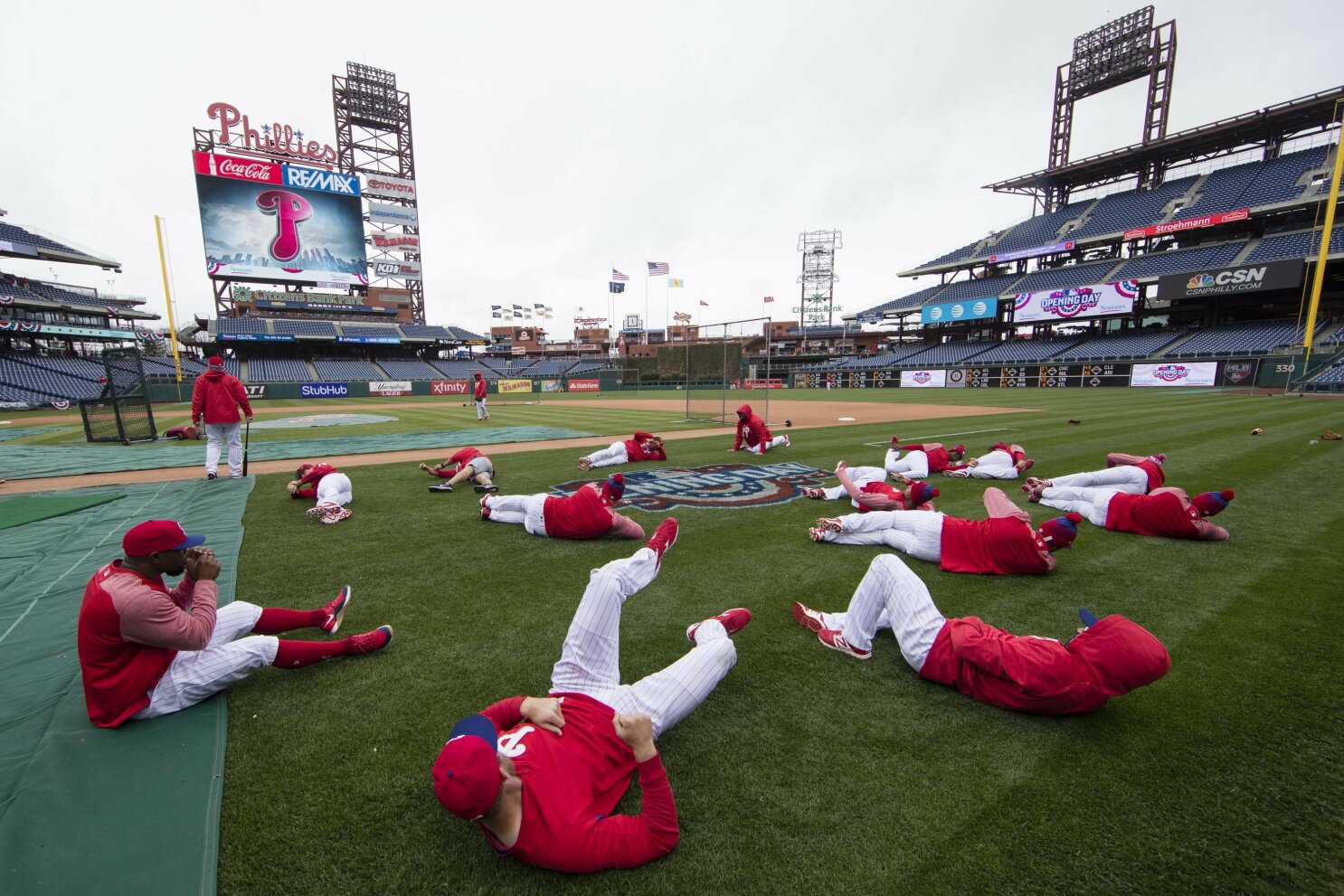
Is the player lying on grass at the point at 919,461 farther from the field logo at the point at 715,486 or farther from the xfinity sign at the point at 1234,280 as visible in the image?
the xfinity sign at the point at 1234,280

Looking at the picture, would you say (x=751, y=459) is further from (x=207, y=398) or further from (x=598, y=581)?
(x=207, y=398)

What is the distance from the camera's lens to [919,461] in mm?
8406

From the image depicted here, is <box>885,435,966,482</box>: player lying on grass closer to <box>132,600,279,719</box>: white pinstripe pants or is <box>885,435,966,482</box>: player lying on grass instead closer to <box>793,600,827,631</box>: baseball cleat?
<box>793,600,827,631</box>: baseball cleat

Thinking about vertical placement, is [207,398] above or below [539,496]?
above

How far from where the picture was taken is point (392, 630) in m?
3.83

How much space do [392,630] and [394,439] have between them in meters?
12.0

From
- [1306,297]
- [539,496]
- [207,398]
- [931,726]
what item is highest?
[1306,297]

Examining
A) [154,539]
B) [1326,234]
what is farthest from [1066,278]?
[154,539]

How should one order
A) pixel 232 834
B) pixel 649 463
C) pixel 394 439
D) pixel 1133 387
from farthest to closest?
pixel 1133 387 → pixel 394 439 → pixel 649 463 → pixel 232 834

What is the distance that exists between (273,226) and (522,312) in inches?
2804

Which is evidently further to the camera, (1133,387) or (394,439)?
(1133,387)

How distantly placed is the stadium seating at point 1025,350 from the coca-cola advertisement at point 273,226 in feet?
179

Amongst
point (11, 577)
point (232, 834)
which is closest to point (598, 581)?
point (232, 834)

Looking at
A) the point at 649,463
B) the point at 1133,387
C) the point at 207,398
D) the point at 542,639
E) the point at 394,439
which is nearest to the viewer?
the point at 542,639
